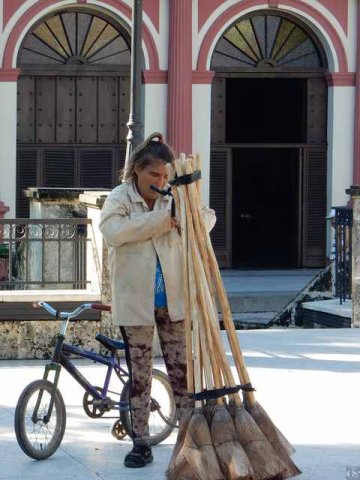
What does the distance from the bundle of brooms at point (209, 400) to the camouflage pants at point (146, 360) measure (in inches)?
14.0

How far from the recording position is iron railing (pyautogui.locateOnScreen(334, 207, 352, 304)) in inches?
562

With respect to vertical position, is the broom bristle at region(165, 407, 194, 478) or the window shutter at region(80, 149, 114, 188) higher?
the window shutter at region(80, 149, 114, 188)

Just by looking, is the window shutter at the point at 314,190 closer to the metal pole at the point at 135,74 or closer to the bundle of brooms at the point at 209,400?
the metal pole at the point at 135,74

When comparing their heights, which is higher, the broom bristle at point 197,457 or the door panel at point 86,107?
the door panel at point 86,107

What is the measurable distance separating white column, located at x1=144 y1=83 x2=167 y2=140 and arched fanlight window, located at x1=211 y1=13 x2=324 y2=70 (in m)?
1.02

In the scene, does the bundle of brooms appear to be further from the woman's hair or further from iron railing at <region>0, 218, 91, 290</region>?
iron railing at <region>0, 218, 91, 290</region>

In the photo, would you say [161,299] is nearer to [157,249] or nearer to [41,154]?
[157,249]

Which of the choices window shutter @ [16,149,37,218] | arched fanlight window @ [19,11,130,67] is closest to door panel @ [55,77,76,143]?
arched fanlight window @ [19,11,130,67]

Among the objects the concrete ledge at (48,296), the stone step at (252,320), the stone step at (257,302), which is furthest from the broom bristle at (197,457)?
the stone step at (257,302)

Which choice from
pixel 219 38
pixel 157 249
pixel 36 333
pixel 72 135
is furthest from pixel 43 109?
pixel 157 249

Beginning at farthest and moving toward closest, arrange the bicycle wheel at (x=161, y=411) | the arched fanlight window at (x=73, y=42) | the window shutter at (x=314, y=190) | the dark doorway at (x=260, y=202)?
the dark doorway at (x=260, y=202) → the window shutter at (x=314, y=190) → the arched fanlight window at (x=73, y=42) → the bicycle wheel at (x=161, y=411)

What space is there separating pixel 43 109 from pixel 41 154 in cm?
71

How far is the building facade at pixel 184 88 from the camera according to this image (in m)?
22.4

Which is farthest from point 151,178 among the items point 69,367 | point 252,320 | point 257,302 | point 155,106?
point 155,106
